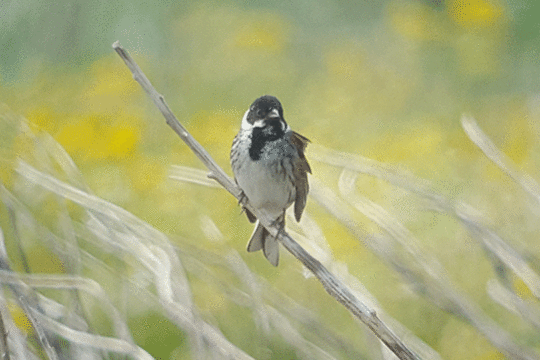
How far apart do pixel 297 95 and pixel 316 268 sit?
2057 millimetres

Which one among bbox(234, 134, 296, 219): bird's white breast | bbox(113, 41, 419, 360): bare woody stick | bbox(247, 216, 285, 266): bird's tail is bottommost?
bbox(113, 41, 419, 360): bare woody stick

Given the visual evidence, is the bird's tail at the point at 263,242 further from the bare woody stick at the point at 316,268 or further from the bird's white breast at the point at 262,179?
the bare woody stick at the point at 316,268

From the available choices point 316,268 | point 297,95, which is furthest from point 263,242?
point 297,95

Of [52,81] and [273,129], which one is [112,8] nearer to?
[52,81]

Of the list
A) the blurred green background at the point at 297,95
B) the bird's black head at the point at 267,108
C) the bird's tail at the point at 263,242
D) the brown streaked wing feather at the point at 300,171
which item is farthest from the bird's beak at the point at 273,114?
the blurred green background at the point at 297,95

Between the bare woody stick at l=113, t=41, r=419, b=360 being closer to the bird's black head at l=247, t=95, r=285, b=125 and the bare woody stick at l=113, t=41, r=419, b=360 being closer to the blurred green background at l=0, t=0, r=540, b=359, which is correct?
the bird's black head at l=247, t=95, r=285, b=125

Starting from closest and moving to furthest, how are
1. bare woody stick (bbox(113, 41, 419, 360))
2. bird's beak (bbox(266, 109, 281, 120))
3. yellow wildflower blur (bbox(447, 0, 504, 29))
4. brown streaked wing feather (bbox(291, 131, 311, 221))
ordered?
bare woody stick (bbox(113, 41, 419, 360))
bird's beak (bbox(266, 109, 281, 120))
brown streaked wing feather (bbox(291, 131, 311, 221))
yellow wildflower blur (bbox(447, 0, 504, 29))

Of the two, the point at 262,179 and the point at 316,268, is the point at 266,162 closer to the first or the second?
the point at 262,179

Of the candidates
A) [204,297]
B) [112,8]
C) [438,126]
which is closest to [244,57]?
[112,8]

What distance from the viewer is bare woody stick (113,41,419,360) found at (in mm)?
764

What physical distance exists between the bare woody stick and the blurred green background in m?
1.07

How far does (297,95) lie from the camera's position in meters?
2.85

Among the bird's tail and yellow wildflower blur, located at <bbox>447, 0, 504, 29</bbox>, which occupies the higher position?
yellow wildflower blur, located at <bbox>447, 0, 504, 29</bbox>

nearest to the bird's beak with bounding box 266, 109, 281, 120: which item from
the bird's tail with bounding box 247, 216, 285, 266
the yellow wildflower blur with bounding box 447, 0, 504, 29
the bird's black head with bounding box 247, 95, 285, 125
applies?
the bird's black head with bounding box 247, 95, 285, 125
